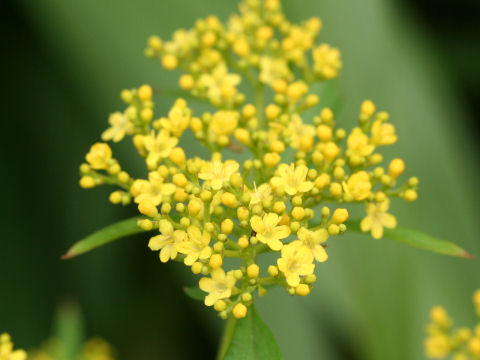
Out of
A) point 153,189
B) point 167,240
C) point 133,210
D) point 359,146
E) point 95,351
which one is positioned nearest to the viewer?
point 167,240

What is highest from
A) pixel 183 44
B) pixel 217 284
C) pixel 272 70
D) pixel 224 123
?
pixel 183 44

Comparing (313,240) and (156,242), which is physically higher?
(156,242)

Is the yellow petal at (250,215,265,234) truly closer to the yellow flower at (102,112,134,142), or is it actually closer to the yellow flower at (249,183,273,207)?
the yellow flower at (249,183,273,207)

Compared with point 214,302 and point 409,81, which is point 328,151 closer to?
point 214,302

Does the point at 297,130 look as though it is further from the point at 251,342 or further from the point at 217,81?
the point at 251,342

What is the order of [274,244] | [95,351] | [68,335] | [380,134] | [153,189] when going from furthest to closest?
[95,351] → [68,335] → [380,134] → [153,189] → [274,244]

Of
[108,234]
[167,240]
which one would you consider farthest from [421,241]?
[108,234]

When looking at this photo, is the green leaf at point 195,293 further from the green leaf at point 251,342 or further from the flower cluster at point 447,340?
the flower cluster at point 447,340

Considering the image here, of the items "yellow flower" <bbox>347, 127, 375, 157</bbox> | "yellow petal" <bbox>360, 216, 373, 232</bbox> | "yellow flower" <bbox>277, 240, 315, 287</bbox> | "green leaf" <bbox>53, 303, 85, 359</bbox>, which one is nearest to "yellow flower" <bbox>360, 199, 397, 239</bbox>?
"yellow petal" <bbox>360, 216, 373, 232</bbox>
